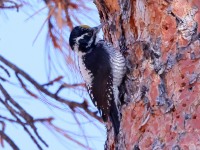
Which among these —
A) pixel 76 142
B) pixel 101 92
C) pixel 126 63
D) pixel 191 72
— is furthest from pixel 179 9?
pixel 76 142

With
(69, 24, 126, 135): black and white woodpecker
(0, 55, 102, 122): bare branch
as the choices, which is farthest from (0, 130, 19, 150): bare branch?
(69, 24, 126, 135): black and white woodpecker

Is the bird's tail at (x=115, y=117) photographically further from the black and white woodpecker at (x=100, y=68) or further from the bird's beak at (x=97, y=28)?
the bird's beak at (x=97, y=28)

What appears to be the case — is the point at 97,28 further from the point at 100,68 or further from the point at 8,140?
the point at 8,140

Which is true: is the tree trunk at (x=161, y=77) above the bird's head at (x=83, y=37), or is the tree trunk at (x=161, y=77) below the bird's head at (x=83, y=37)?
below

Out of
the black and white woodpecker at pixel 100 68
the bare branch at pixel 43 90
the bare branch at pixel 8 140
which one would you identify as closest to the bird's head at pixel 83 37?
the black and white woodpecker at pixel 100 68

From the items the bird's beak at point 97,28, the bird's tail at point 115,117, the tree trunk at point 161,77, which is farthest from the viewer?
the bird's beak at point 97,28

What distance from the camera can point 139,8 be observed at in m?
1.68

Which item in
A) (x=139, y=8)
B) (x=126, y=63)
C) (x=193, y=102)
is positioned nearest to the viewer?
(x=193, y=102)

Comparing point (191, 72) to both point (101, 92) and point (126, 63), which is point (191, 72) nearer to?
point (126, 63)

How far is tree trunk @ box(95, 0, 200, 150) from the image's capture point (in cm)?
145

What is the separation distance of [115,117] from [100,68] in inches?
8.8

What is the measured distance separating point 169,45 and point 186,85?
14 centimetres

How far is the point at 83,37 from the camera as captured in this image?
1.99m

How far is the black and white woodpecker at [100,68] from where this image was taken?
71.7 inches
